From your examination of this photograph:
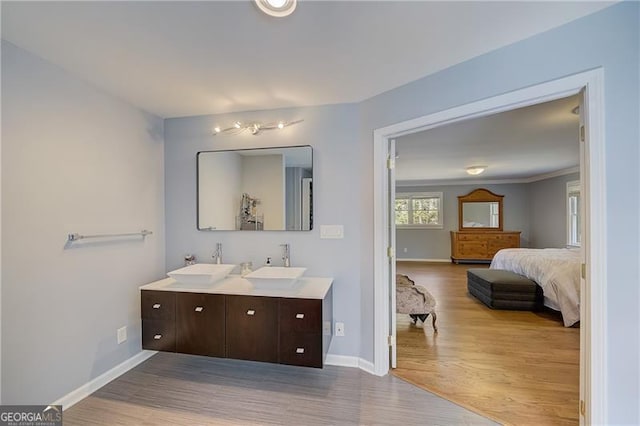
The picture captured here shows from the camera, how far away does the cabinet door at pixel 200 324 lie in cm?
211

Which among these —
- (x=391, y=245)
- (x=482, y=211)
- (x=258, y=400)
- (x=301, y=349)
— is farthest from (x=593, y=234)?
(x=482, y=211)

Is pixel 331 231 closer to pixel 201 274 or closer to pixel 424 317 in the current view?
pixel 201 274

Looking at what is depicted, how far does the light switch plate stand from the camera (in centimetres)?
252

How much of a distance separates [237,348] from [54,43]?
87.7 inches

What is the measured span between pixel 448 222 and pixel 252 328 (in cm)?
744

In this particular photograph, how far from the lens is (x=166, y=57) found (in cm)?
177

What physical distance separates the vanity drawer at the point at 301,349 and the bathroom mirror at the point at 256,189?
929 mm

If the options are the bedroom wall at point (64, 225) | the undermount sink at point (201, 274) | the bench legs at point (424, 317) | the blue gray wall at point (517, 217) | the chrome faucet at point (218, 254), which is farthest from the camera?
the blue gray wall at point (517, 217)

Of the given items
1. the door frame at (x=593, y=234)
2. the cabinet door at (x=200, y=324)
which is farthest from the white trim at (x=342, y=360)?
the door frame at (x=593, y=234)

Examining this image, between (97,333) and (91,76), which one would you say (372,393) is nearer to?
(97,333)

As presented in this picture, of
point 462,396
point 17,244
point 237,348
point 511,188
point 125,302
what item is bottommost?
point 462,396

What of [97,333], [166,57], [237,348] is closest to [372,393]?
[237,348]

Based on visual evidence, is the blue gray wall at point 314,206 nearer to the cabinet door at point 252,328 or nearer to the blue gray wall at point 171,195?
the blue gray wall at point 171,195

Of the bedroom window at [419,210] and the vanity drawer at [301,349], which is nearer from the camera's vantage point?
the vanity drawer at [301,349]
